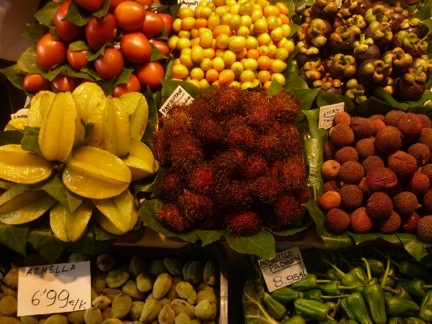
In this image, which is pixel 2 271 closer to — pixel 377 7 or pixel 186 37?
pixel 186 37

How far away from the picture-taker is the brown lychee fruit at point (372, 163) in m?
1.42

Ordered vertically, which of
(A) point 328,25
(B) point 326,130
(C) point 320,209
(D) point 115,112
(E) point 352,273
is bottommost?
(E) point 352,273

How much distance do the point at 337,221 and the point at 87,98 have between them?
919 millimetres

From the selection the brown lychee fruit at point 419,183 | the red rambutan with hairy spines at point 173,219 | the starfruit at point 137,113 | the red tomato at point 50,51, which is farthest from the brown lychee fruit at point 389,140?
the red tomato at point 50,51

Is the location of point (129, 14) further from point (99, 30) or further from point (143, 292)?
point (143, 292)

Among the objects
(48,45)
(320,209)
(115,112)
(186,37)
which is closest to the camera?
(115,112)

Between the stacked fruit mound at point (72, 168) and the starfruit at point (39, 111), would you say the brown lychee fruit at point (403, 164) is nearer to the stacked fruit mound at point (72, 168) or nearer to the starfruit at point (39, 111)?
the stacked fruit mound at point (72, 168)

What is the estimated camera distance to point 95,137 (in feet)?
4.49

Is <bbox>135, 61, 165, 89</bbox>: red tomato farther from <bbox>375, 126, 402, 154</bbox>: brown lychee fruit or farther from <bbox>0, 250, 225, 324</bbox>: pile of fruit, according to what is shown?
<bbox>375, 126, 402, 154</bbox>: brown lychee fruit

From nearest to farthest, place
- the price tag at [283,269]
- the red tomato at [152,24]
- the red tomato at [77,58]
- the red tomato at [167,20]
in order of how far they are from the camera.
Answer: the price tag at [283,269]
the red tomato at [77,58]
the red tomato at [152,24]
the red tomato at [167,20]

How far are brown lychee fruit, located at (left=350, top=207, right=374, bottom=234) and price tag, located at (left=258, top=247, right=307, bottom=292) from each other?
213mm

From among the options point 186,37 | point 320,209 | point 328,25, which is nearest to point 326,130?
point 320,209

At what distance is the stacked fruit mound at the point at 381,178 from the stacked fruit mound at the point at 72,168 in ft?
2.14

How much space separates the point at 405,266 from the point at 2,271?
1408 mm
